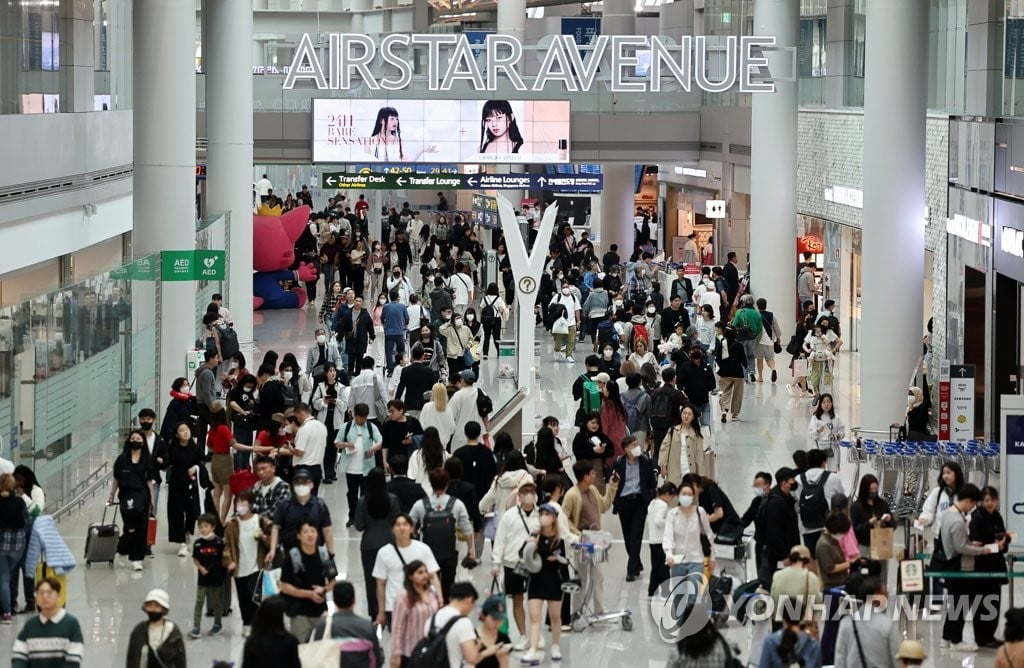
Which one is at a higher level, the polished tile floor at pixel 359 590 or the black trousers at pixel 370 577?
the black trousers at pixel 370 577

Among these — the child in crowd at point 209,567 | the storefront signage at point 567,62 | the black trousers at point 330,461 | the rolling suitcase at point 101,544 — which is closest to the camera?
the child in crowd at point 209,567

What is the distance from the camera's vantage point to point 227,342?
22781mm

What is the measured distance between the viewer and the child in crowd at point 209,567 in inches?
480

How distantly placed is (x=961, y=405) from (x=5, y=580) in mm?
9713

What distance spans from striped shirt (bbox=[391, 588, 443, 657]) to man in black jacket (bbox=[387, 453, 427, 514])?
3051 mm

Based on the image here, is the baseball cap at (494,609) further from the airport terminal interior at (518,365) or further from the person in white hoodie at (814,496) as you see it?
the person in white hoodie at (814,496)

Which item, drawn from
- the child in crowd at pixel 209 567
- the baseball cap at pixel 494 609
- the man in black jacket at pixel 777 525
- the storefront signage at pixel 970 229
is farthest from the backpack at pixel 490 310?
the baseball cap at pixel 494 609

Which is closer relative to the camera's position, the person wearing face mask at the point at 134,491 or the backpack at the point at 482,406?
the person wearing face mask at the point at 134,491

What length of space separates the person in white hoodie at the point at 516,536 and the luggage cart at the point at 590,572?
0.59 m

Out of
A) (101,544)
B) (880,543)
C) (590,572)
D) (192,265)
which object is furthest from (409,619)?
(192,265)

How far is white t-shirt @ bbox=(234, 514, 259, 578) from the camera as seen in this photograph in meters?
12.3

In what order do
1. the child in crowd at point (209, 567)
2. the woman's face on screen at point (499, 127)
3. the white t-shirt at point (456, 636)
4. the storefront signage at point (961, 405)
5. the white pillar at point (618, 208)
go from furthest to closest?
the white pillar at point (618, 208) < the woman's face on screen at point (499, 127) < the storefront signage at point (961, 405) < the child in crowd at point (209, 567) < the white t-shirt at point (456, 636)

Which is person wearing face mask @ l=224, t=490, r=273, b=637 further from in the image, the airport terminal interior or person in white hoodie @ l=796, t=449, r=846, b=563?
person in white hoodie @ l=796, t=449, r=846, b=563

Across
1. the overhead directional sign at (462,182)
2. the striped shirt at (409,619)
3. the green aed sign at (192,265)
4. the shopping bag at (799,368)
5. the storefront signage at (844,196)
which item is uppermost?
the overhead directional sign at (462,182)
